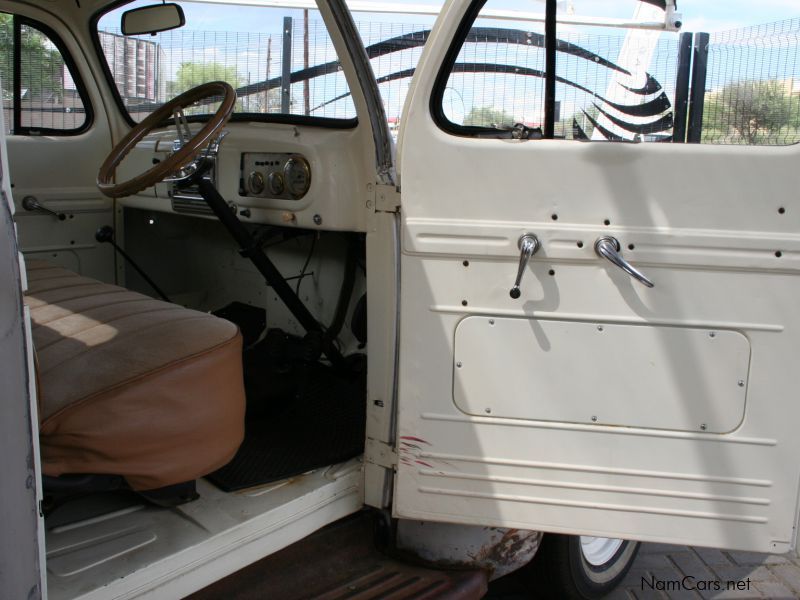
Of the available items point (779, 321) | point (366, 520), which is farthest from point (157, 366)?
point (779, 321)

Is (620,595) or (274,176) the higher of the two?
(274,176)

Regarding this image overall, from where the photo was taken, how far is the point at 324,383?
2990 millimetres

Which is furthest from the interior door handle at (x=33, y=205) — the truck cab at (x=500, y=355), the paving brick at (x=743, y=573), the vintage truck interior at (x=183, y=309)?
the paving brick at (x=743, y=573)

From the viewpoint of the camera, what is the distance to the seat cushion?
163 cm

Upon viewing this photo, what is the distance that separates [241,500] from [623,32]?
1.58 metres

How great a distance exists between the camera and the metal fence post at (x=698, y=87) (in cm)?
178

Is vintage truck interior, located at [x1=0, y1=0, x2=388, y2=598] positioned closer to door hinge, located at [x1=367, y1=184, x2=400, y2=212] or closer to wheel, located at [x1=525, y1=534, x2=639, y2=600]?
door hinge, located at [x1=367, y1=184, x2=400, y2=212]

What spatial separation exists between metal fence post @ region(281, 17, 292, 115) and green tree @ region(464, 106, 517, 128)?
106 centimetres

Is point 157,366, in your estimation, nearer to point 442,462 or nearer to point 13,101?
point 442,462

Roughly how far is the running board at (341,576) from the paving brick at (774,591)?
1332 mm

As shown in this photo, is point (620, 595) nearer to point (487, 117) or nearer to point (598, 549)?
point (598, 549)

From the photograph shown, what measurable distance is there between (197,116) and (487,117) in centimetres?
168

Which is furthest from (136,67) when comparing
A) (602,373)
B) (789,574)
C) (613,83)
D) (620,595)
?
(789,574)

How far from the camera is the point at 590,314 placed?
1.84 meters
